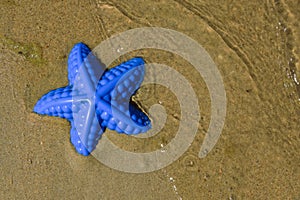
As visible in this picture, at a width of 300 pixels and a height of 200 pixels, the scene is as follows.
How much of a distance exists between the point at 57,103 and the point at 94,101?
0.42 metres

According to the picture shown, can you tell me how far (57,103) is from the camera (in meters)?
4.03

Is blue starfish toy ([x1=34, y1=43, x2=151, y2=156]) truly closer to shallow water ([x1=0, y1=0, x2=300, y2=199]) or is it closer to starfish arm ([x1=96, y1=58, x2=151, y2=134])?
starfish arm ([x1=96, y1=58, x2=151, y2=134])

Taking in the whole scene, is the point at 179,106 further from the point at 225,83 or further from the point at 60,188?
the point at 60,188

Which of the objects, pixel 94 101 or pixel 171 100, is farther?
pixel 171 100

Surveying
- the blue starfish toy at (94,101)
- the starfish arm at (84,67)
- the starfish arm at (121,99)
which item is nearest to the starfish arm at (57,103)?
the blue starfish toy at (94,101)

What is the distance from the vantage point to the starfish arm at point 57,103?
399cm

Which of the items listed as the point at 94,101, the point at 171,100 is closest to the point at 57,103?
the point at 94,101

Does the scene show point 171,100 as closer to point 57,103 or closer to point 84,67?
point 84,67

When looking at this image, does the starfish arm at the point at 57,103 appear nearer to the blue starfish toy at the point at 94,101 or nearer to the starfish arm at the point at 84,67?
the blue starfish toy at the point at 94,101

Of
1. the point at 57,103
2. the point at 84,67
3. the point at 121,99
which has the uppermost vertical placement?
the point at 84,67

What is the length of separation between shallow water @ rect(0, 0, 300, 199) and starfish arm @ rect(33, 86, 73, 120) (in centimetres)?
36

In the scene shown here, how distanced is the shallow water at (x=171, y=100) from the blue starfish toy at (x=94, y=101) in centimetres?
34

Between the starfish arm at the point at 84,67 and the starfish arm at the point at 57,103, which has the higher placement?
the starfish arm at the point at 84,67

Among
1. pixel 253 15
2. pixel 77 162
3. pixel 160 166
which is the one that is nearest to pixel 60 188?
pixel 77 162
